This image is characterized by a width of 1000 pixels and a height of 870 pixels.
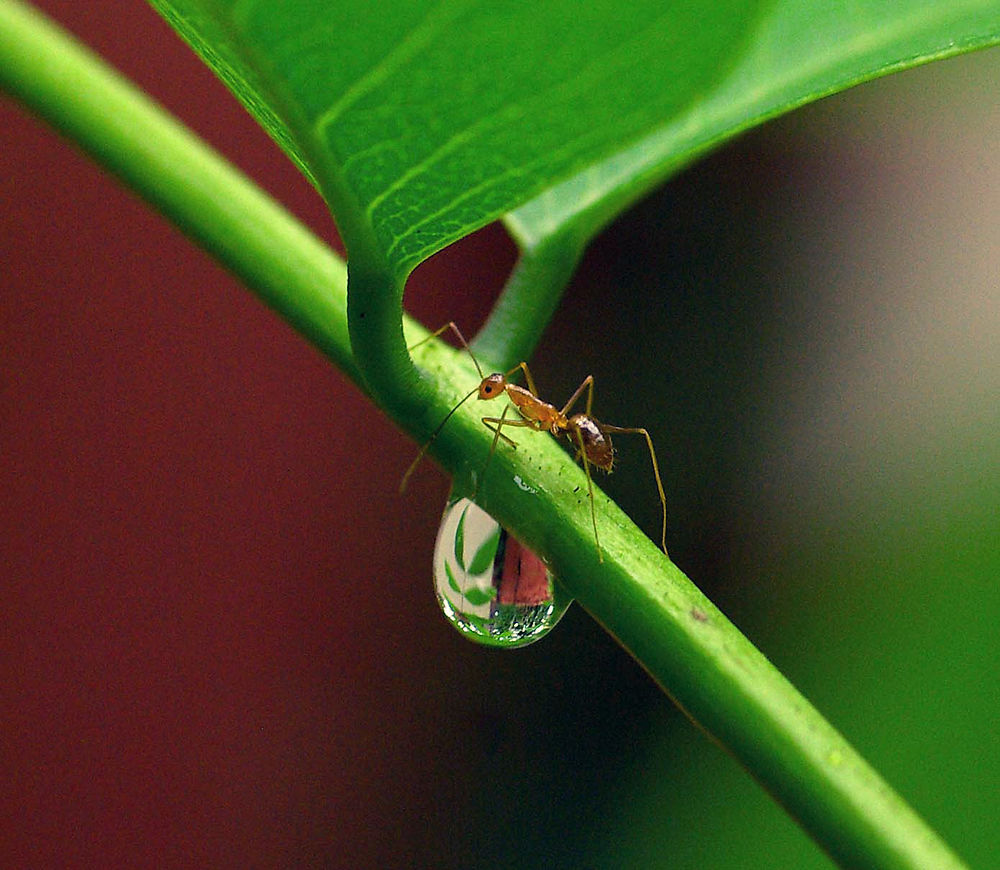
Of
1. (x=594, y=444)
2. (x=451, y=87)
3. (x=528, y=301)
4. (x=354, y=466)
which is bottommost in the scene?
(x=451, y=87)

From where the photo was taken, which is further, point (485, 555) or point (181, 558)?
point (181, 558)

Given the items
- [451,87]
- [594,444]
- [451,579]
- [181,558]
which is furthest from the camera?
[181,558]

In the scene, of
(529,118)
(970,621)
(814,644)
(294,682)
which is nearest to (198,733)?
(294,682)

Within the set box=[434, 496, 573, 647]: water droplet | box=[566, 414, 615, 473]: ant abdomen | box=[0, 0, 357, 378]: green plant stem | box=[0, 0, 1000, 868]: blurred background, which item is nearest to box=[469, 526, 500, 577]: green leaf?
box=[434, 496, 573, 647]: water droplet

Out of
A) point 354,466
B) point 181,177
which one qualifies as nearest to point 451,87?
point 181,177

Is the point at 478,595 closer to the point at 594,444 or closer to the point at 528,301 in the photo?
the point at 528,301

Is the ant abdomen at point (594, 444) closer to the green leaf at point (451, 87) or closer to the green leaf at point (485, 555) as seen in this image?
the green leaf at point (485, 555)

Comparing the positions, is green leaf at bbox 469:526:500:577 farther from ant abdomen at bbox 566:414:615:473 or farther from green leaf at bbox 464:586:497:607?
ant abdomen at bbox 566:414:615:473
